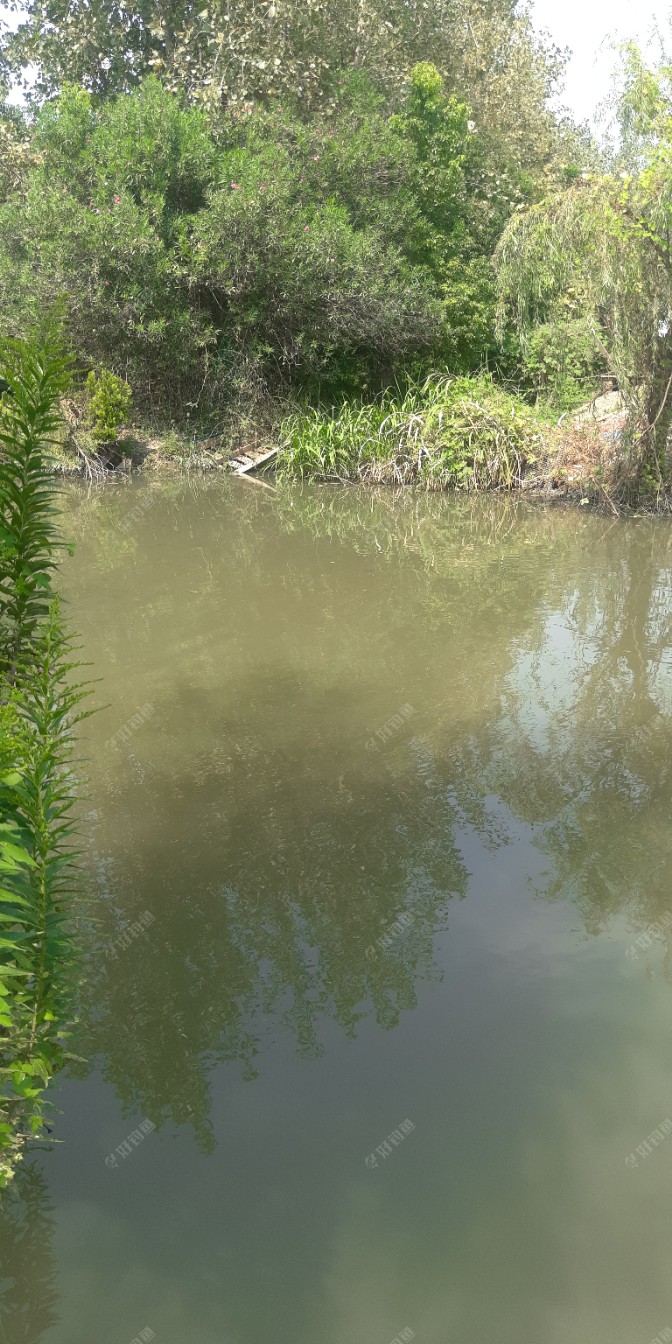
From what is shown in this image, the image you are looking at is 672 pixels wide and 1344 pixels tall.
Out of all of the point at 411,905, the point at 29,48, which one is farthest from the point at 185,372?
the point at 411,905

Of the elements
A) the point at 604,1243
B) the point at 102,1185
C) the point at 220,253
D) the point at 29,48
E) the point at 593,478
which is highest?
the point at 29,48

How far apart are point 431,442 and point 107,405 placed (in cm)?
537

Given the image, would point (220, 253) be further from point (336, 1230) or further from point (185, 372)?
point (336, 1230)

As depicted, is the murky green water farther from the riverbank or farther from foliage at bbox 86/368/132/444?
foliage at bbox 86/368/132/444

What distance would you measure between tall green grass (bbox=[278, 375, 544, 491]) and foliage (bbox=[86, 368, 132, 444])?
2708 mm

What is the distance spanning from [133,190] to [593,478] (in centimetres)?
963

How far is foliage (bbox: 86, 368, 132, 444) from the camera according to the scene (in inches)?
639

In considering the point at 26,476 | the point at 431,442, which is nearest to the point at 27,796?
the point at 26,476

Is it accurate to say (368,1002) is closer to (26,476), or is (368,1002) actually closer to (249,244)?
(26,476)

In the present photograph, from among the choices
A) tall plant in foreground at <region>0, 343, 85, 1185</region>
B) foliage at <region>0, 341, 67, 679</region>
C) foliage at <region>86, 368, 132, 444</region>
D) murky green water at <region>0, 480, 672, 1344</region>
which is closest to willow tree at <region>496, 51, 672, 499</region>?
murky green water at <region>0, 480, 672, 1344</region>

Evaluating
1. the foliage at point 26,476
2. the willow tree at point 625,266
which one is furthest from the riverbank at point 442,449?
the foliage at point 26,476

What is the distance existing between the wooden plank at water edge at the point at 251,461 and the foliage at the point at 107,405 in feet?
6.47

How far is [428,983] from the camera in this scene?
405 cm

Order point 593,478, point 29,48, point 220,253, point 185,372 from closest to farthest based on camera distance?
point 593,478 < point 220,253 < point 185,372 < point 29,48
